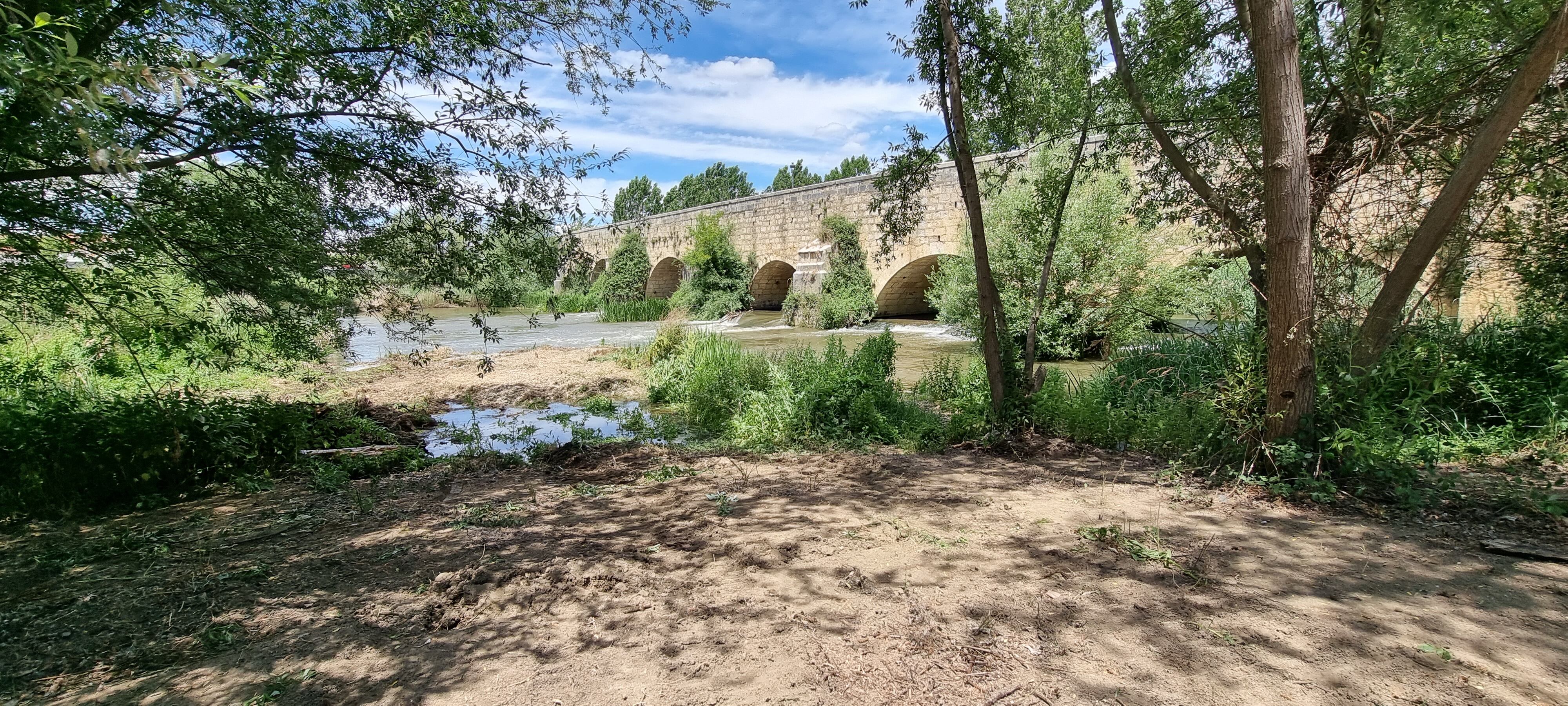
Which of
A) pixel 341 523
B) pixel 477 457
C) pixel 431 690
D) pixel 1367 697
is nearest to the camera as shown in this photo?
pixel 1367 697

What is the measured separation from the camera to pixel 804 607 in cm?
284

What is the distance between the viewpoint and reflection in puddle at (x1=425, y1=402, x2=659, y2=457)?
7090 mm

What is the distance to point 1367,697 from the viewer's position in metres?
2.04

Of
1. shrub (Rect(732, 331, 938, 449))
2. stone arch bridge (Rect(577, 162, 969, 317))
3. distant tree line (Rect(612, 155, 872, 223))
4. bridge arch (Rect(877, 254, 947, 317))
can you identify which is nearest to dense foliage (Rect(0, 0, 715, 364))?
shrub (Rect(732, 331, 938, 449))

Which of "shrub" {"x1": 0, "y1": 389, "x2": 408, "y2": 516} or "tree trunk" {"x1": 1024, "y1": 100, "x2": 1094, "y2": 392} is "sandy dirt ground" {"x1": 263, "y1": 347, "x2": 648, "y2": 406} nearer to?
"shrub" {"x1": 0, "y1": 389, "x2": 408, "y2": 516}

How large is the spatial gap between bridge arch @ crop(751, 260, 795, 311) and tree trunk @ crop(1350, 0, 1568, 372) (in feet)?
62.7

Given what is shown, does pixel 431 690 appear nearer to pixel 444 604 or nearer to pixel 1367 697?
pixel 444 604

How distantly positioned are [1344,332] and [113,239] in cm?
686

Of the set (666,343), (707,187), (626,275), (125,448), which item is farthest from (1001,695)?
(707,187)

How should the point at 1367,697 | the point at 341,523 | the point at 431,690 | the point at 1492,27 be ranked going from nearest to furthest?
1. the point at 1367,697
2. the point at 431,690
3. the point at 341,523
4. the point at 1492,27

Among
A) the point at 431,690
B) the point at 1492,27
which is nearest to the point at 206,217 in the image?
the point at 431,690

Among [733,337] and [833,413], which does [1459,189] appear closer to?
[833,413]

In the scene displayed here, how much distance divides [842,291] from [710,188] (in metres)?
37.5

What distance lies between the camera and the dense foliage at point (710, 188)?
53.6 m
